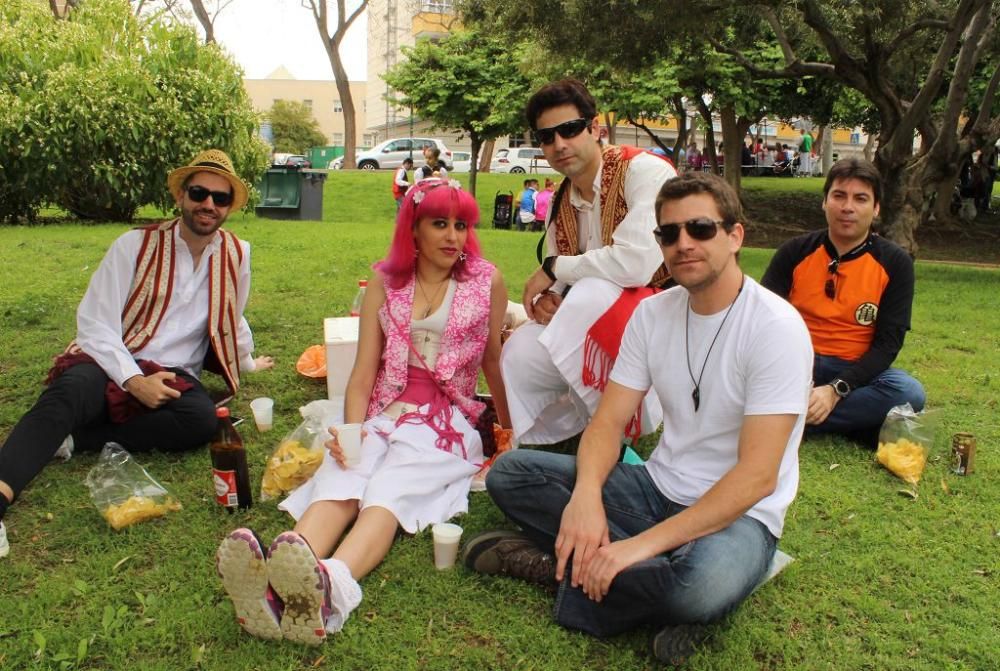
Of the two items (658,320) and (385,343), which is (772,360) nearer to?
(658,320)

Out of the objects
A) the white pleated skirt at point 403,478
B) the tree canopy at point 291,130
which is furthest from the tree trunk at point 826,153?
the white pleated skirt at point 403,478

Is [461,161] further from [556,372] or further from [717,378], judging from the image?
[717,378]

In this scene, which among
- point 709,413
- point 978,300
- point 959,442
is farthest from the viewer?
point 978,300

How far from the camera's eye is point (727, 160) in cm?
2098

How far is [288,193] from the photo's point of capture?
16344mm

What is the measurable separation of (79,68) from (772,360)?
1205 cm

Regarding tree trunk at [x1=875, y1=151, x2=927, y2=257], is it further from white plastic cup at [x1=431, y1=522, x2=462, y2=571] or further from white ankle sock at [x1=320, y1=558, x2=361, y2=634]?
white ankle sock at [x1=320, y1=558, x2=361, y2=634]

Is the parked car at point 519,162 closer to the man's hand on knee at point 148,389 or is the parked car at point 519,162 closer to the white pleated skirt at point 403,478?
the man's hand on knee at point 148,389

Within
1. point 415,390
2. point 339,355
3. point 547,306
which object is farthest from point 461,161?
point 415,390

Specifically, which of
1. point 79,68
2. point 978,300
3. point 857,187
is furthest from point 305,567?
point 79,68

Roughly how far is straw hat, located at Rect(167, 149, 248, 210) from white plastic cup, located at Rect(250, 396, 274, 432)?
1.05 meters

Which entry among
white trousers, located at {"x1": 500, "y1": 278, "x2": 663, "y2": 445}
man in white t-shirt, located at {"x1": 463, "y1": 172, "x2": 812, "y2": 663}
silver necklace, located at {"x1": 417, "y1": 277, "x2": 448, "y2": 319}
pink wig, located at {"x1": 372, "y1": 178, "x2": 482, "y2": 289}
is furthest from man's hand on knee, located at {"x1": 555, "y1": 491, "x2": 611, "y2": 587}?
pink wig, located at {"x1": 372, "y1": 178, "x2": 482, "y2": 289}

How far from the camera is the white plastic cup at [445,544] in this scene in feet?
Result: 10.0

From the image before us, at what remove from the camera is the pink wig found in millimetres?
3584
